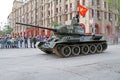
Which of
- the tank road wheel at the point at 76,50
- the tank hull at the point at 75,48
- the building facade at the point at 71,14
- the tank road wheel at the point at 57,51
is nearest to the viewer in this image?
the tank road wheel at the point at 57,51

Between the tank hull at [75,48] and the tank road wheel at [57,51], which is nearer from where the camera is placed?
the tank road wheel at [57,51]

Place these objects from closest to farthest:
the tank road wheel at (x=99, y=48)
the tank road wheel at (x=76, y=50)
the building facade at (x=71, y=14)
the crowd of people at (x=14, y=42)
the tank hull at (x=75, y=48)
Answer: the tank hull at (x=75, y=48) < the tank road wheel at (x=76, y=50) < the tank road wheel at (x=99, y=48) < the crowd of people at (x=14, y=42) < the building facade at (x=71, y=14)

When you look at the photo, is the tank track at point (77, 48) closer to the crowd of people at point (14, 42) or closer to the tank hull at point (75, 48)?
the tank hull at point (75, 48)

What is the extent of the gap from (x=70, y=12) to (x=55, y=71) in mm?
42582

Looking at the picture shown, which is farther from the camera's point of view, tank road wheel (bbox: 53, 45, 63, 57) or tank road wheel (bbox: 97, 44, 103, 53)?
tank road wheel (bbox: 97, 44, 103, 53)

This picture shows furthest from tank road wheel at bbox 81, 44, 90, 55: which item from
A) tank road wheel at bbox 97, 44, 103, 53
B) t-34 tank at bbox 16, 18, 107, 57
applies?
tank road wheel at bbox 97, 44, 103, 53

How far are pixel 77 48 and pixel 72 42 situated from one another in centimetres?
72

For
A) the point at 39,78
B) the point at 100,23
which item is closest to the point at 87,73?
the point at 39,78

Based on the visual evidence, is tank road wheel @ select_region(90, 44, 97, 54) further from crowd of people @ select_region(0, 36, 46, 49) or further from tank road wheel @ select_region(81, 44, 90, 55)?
crowd of people @ select_region(0, 36, 46, 49)

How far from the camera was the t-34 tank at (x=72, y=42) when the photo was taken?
15.6 metres

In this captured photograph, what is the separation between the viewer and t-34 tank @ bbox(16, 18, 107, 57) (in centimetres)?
1556

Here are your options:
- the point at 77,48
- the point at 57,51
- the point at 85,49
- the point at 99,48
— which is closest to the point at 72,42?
the point at 77,48

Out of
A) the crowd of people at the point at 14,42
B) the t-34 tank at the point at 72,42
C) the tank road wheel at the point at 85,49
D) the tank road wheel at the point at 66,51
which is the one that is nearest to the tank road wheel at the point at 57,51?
Result: the t-34 tank at the point at 72,42

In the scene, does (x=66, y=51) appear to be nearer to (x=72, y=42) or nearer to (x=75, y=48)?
(x=72, y=42)
